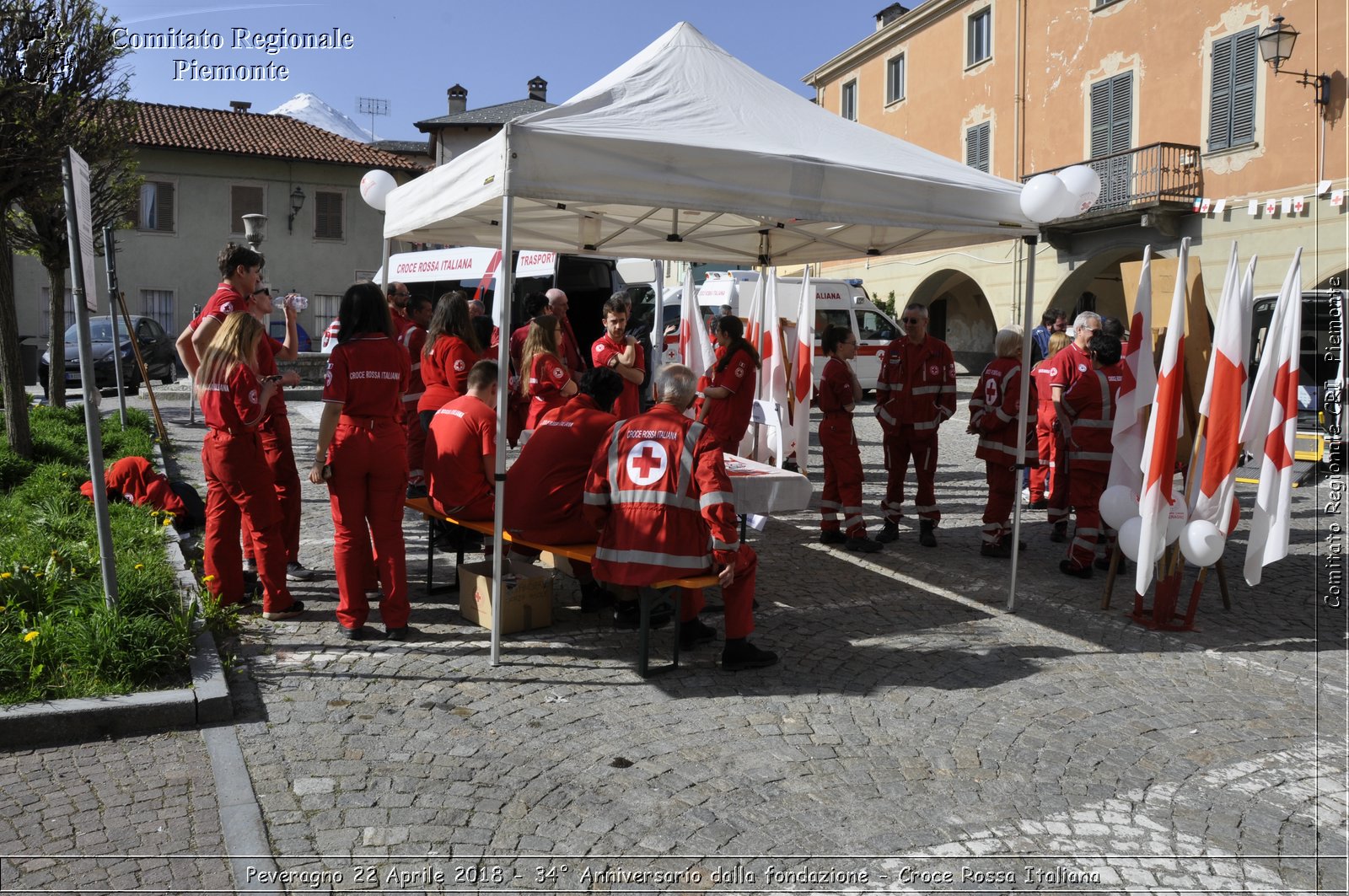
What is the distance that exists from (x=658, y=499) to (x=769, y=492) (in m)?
1.59

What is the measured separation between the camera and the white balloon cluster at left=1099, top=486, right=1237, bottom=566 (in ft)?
20.1

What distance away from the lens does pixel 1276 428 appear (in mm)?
6199

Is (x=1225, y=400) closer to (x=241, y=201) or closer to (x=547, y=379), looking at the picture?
(x=547, y=379)

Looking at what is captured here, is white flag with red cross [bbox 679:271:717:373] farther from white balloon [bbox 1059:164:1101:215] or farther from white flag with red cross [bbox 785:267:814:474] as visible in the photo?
white balloon [bbox 1059:164:1101:215]

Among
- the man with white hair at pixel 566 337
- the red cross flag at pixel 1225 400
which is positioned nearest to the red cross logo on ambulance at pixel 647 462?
the red cross flag at pixel 1225 400

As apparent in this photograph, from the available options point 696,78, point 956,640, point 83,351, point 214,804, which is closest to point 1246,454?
point 956,640

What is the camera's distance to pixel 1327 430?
11.6 meters

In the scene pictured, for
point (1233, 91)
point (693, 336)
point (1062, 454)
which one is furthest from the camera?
point (1233, 91)

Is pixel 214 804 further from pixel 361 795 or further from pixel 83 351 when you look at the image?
pixel 83 351

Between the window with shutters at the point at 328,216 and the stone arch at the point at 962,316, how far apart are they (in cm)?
2122

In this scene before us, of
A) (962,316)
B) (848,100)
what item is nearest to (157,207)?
(848,100)

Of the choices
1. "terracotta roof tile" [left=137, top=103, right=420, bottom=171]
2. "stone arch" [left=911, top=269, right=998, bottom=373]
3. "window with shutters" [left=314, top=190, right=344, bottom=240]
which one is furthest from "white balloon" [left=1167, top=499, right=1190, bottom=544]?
"window with shutters" [left=314, top=190, right=344, bottom=240]

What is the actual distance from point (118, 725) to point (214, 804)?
92cm

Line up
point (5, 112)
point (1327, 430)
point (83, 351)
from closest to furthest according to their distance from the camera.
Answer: point (83, 351), point (5, 112), point (1327, 430)
